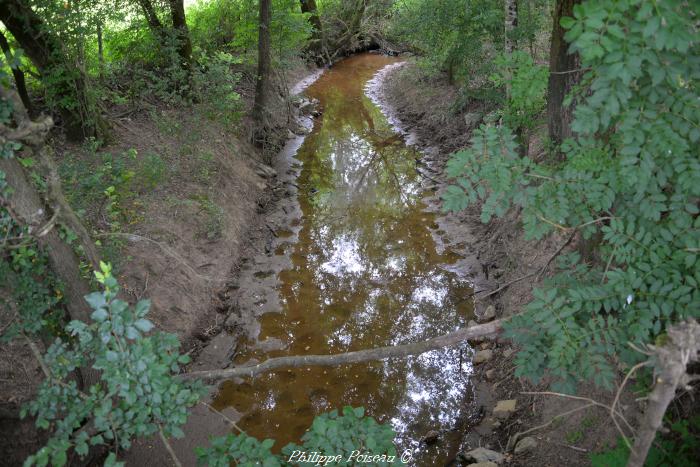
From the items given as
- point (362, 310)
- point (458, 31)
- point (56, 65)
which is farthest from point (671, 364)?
point (458, 31)

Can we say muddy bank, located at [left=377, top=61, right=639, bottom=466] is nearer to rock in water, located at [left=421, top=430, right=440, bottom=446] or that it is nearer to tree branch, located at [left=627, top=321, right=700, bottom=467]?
rock in water, located at [left=421, top=430, right=440, bottom=446]

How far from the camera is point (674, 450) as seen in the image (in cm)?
329

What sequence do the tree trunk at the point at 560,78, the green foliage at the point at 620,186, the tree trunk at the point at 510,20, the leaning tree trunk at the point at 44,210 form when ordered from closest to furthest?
the green foliage at the point at 620,186 → the leaning tree trunk at the point at 44,210 → the tree trunk at the point at 560,78 → the tree trunk at the point at 510,20

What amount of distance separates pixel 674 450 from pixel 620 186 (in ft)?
5.72

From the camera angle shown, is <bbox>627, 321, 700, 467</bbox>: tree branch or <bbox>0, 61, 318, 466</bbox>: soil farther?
<bbox>0, 61, 318, 466</bbox>: soil

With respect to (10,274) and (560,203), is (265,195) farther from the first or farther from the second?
(560,203)

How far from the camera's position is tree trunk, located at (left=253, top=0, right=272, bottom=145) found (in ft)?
33.4

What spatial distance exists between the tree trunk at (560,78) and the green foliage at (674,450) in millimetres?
2927

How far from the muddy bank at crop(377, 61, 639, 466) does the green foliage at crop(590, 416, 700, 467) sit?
11.6 inches

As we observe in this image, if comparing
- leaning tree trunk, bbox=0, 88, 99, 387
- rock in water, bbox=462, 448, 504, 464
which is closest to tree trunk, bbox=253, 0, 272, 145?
leaning tree trunk, bbox=0, 88, 99, 387

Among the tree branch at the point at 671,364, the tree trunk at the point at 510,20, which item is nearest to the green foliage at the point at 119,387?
the tree branch at the point at 671,364

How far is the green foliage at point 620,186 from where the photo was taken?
256 cm

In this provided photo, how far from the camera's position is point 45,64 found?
7344mm

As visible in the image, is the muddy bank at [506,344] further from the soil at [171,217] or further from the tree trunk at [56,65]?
the tree trunk at [56,65]
